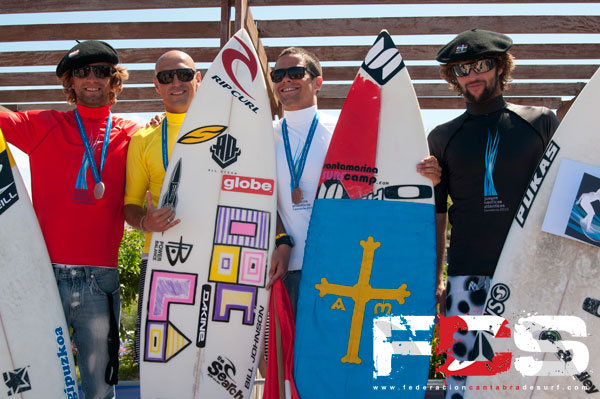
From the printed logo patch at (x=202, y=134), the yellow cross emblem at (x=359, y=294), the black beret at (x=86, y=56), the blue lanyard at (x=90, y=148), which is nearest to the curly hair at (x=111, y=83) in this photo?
the black beret at (x=86, y=56)

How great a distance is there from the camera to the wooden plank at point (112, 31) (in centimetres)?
428

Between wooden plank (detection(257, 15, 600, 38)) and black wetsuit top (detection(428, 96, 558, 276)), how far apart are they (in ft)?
7.09

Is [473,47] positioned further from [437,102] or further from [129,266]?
[129,266]

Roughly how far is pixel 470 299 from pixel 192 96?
1845 millimetres

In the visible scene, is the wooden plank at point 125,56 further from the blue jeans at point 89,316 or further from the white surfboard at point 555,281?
the white surfboard at point 555,281

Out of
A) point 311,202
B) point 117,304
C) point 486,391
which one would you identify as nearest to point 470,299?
point 486,391

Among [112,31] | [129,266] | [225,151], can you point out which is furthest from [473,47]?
[129,266]

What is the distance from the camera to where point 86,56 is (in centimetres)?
250

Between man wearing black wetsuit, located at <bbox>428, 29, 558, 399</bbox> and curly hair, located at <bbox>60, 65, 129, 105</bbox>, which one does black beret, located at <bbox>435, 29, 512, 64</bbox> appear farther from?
curly hair, located at <bbox>60, 65, 129, 105</bbox>

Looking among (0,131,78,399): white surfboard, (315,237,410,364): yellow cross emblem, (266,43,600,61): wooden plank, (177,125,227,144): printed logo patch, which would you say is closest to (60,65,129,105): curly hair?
(177,125,227,144): printed logo patch

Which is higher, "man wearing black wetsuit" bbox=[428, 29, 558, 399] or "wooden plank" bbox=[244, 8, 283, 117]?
"wooden plank" bbox=[244, 8, 283, 117]

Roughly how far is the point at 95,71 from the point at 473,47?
188cm

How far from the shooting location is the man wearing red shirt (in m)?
2.37

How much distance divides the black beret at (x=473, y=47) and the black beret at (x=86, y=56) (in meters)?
1.68
